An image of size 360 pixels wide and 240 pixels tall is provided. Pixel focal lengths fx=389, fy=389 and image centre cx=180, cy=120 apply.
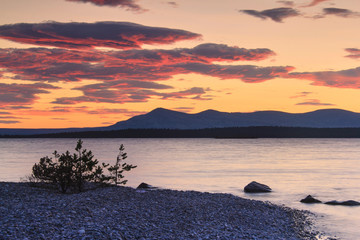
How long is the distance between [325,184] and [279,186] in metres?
7.42

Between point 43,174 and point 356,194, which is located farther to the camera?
point 356,194

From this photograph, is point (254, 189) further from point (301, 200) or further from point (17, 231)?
point (17, 231)

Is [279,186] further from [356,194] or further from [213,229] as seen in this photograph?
[213,229]

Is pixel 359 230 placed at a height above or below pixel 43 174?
below

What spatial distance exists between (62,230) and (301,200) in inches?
899

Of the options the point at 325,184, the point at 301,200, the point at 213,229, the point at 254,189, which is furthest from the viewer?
the point at 325,184

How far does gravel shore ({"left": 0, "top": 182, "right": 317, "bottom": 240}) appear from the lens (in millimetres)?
13820

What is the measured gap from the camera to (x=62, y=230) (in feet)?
44.5

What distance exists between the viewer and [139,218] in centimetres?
1692

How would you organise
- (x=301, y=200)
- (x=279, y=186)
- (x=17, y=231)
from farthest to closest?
(x=279, y=186) < (x=301, y=200) < (x=17, y=231)

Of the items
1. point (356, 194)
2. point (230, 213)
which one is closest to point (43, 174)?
point (230, 213)

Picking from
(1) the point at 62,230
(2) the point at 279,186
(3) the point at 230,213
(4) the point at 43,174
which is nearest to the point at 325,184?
(2) the point at 279,186

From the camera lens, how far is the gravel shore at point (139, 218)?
13.8 m

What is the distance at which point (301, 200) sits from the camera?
3147 centimetres
